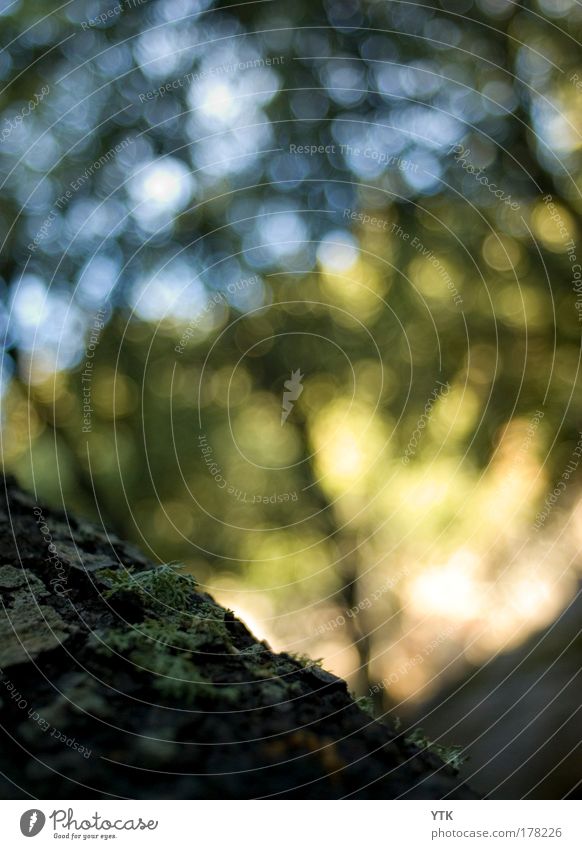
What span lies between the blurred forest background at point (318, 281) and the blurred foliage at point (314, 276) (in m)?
0.04

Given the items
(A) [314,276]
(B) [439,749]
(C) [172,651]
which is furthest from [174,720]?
(A) [314,276]

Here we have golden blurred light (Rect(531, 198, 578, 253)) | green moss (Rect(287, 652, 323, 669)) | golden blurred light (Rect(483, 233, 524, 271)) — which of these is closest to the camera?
green moss (Rect(287, 652, 323, 669))

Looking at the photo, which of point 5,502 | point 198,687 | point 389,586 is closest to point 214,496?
point 389,586

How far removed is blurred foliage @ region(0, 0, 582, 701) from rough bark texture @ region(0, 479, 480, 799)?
4496 millimetres

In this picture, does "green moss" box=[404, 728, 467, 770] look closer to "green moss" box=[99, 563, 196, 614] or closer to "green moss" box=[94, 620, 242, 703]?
"green moss" box=[94, 620, 242, 703]

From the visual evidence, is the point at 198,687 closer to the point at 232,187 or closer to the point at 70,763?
the point at 70,763

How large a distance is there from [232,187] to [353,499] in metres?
7.28

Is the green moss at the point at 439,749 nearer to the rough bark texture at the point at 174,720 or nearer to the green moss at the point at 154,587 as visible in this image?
the rough bark texture at the point at 174,720

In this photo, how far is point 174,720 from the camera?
1.98 metres

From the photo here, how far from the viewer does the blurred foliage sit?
29.2 feet

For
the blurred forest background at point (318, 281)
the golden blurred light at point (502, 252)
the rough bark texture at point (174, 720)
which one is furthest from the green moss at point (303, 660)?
the golden blurred light at point (502, 252)

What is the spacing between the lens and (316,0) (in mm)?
9102

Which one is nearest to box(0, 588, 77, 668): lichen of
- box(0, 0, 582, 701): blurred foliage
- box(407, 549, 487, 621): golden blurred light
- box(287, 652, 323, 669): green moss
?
box(287, 652, 323, 669): green moss

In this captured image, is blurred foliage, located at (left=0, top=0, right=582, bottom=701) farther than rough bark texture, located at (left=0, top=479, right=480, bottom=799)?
Yes
